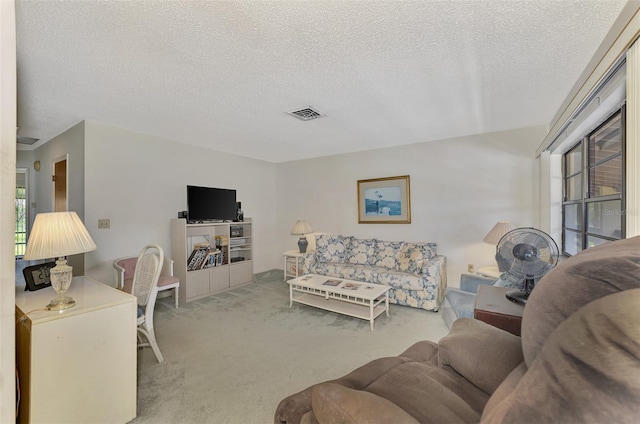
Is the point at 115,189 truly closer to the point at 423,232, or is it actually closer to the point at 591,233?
the point at 423,232

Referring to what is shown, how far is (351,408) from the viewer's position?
2.68 feet

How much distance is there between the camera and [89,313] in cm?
142

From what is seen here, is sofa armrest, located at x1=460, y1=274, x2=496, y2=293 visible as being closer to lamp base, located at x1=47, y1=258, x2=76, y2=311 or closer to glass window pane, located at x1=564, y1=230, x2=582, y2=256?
glass window pane, located at x1=564, y1=230, x2=582, y2=256

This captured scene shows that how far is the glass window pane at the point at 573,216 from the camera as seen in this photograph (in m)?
2.66

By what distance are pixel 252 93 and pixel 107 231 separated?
98.6 inches

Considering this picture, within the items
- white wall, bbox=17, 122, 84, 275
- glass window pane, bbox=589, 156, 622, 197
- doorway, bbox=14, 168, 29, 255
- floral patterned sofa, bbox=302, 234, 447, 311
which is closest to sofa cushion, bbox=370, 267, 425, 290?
floral patterned sofa, bbox=302, 234, 447, 311

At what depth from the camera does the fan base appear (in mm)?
1492

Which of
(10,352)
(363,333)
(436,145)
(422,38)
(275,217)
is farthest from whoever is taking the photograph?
(275,217)

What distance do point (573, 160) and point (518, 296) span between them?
2.36 m

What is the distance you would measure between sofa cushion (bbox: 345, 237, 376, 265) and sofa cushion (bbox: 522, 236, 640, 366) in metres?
3.30

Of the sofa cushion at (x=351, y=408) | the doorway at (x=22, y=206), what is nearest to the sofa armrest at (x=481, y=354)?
the sofa cushion at (x=351, y=408)

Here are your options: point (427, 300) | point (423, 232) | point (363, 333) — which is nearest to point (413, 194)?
point (423, 232)

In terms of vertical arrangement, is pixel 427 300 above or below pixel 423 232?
below

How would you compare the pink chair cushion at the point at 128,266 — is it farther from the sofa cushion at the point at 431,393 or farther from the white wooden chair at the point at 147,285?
the sofa cushion at the point at 431,393
